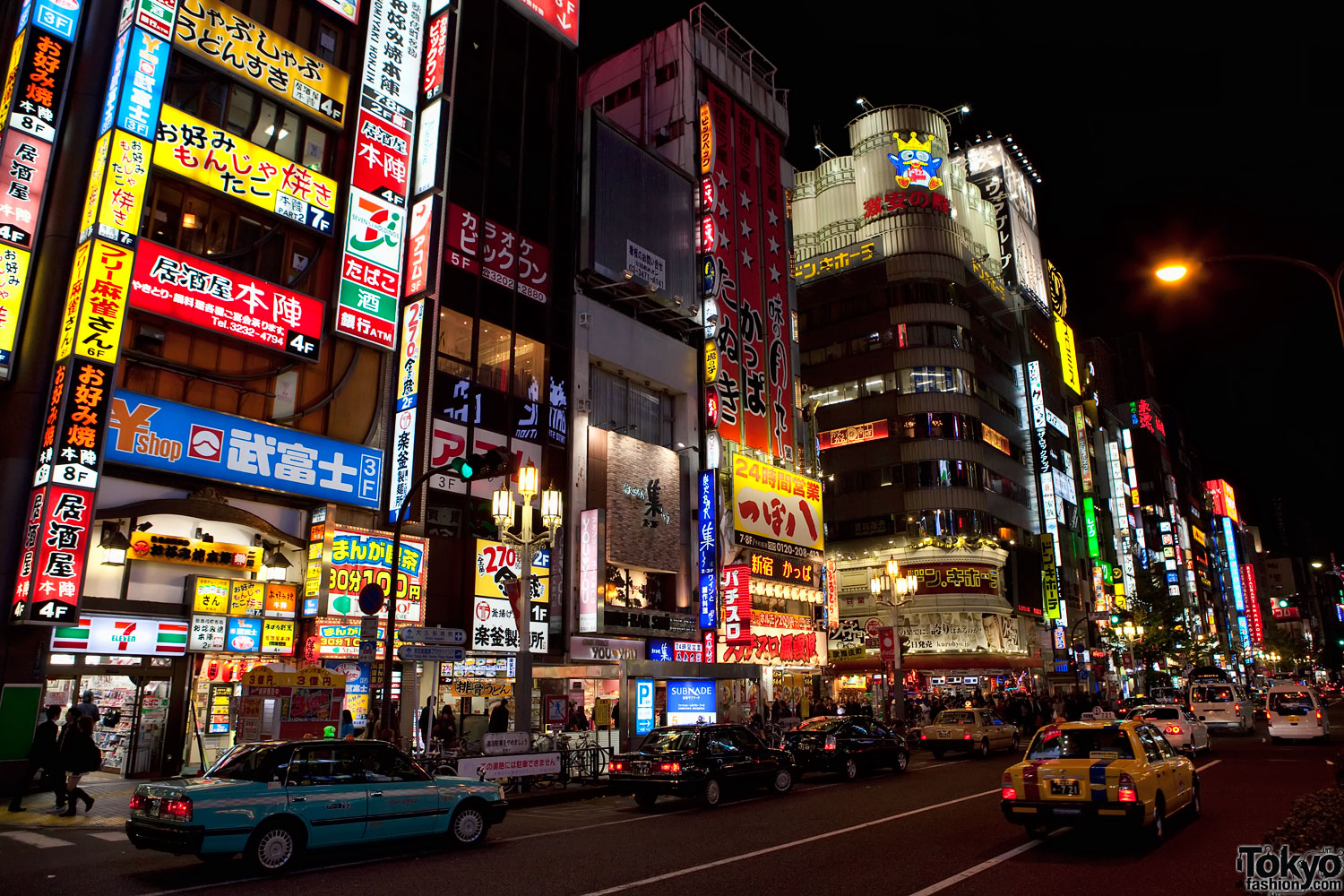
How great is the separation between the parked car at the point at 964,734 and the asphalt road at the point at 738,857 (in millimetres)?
11704

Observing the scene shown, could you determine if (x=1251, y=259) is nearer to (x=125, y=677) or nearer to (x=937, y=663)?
(x=125, y=677)

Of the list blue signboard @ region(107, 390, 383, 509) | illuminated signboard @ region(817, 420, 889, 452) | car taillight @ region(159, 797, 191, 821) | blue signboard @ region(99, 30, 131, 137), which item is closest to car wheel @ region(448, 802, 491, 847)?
car taillight @ region(159, 797, 191, 821)

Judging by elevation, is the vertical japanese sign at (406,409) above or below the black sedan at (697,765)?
above

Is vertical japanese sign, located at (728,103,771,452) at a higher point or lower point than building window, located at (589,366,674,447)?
higher

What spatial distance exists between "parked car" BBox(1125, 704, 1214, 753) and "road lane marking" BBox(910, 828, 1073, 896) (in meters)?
15.2

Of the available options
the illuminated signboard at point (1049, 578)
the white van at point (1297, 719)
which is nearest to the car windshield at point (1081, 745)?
the white van at point (1297, 719)

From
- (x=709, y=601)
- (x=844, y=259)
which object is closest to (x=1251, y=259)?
(x=709, y=601)

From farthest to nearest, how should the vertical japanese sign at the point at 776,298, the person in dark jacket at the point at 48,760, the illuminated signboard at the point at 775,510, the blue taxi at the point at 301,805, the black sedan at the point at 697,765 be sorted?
the vertical japanese sign at the point at 776,298
the illuminated signboard at the point at 775,510
the black sedan at the point at 697,765
the person in dark jacket at the point at 48,760
the blue taxi at the point at 301,805

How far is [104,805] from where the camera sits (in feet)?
55.0

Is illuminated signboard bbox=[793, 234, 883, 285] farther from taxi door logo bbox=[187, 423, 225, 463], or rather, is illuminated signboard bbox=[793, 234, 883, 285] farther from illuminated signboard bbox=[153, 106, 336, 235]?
taxi door logo bbox=[187, 423, 225, 463]

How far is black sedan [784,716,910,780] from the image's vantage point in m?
22.1

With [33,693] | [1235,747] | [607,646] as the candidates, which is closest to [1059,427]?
[1235,747]

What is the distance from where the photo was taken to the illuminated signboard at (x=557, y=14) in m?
34.2

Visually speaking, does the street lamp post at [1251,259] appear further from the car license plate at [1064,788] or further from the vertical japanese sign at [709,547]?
the vertical japanese sign at [709,547]
